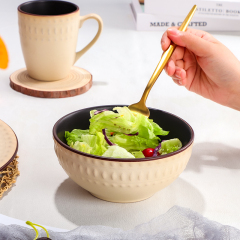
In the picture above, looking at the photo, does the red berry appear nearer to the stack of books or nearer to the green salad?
the green salad

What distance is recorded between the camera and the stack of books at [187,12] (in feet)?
6.29

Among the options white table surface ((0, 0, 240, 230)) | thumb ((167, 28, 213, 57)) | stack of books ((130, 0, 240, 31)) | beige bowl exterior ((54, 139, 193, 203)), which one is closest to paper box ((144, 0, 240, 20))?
stack of books ((130, 0, 240, 31))

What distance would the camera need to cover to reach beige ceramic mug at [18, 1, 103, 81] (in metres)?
1.16

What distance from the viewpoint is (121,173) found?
61cm

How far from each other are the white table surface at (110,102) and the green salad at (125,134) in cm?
10

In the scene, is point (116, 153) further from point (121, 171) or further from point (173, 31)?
point (173, 31)

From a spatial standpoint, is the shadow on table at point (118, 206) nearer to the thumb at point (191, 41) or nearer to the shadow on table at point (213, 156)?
the shadow on table at point (213, 156)

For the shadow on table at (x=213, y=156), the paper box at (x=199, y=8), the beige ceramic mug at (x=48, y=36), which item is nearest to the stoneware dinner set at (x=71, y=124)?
the beige ceramic mug at (x=48, y=36)

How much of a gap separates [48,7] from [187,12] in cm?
91

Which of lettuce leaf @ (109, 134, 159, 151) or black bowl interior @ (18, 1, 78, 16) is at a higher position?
black bowl interior @ (18, 1, 78, 16)

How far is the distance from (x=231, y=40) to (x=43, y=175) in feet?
4.48

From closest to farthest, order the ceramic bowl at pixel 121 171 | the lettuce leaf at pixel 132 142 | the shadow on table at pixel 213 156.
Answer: the ceramic bowl at pixel 121 171
the lettuce leaf at pixel 132 142
the shadow on table at pixel 213 156

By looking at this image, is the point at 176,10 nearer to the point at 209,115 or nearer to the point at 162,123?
the point at 209,115

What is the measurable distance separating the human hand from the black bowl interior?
0.42m
